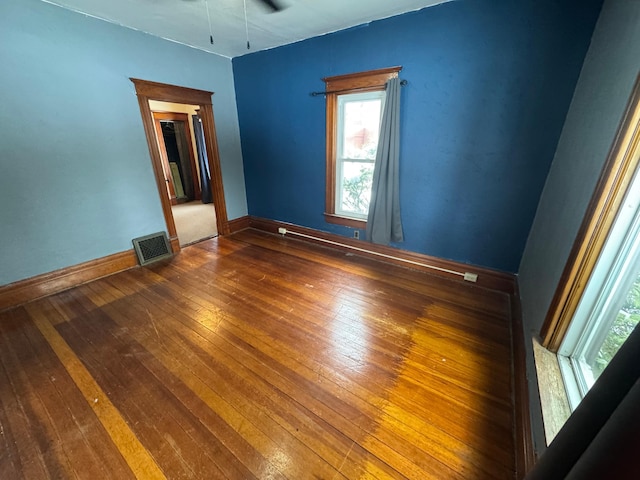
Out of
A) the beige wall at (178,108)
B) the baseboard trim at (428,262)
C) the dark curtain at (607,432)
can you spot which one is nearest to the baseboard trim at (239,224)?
the baseboard trim at (428,262)

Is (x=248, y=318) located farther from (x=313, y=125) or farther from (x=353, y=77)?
(x=353, y=77)

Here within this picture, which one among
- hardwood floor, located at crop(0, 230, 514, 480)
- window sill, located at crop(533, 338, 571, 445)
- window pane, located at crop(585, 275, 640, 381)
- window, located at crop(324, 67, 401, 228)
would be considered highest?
window, located at crop(324, 67, 401, 228)

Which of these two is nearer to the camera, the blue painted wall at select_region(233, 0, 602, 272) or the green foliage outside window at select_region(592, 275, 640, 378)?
the green foliage outside window at select_region(592, 275, 640, 378)

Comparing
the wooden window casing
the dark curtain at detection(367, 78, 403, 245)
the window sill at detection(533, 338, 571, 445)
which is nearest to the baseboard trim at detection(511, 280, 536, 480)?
the window sill at detection(533, 338, 571, 445)

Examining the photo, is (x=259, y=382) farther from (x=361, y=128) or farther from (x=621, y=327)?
(x=361, y=128)

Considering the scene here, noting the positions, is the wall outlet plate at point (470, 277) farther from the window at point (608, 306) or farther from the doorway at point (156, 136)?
the doorway at point (156, 136)

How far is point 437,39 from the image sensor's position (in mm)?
2162

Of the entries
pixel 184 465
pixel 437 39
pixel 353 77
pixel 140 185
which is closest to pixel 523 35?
pixel 437 39

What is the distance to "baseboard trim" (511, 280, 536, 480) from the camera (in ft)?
3.46

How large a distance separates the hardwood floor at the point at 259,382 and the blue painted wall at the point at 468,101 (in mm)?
648

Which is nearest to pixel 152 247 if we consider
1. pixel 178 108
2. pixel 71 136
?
pixel 71 136

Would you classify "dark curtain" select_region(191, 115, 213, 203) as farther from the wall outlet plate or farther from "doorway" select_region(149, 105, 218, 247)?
the wall outlet plate

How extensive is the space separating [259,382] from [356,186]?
2.30 meters

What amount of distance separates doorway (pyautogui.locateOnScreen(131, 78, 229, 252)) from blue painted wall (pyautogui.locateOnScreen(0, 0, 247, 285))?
0.08m
